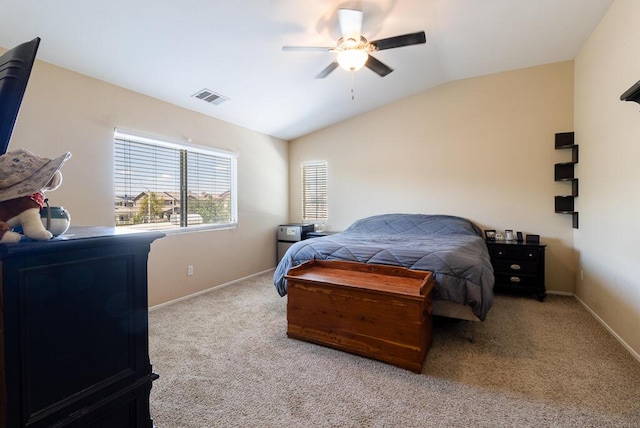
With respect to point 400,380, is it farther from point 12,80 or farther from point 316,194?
point 316,194

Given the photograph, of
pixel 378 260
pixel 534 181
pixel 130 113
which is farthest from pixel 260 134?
pixel 534 181

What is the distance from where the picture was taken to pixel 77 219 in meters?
2.70

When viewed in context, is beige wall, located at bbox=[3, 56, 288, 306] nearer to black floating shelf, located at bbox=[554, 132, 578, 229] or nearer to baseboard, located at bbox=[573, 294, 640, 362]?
black floating shelf, located at bbox=[554, 132, 578, 229]

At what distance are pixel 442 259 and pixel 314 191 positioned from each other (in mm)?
3229

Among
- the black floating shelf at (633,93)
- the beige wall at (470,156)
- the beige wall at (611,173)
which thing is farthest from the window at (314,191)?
the black floating shelf at (633,93)

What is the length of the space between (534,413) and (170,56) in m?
3.64

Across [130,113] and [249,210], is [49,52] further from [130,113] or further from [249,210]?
[249,210]

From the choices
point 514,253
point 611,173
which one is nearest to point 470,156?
point 514,253

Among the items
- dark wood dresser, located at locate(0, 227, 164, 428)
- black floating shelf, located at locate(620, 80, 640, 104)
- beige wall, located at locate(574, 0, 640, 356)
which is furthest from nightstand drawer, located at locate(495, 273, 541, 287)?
dark wood dresser, located at locate(0, 227, 164, 428)

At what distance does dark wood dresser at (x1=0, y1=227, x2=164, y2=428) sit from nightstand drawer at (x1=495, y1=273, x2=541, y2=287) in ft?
12.9

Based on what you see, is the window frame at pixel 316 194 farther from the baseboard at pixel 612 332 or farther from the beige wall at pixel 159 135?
the baseboard at pixel 612 332

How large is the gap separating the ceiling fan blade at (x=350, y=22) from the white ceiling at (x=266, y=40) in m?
0.10

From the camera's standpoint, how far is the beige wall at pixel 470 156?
387 cm

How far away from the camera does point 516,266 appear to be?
12.2 feet
